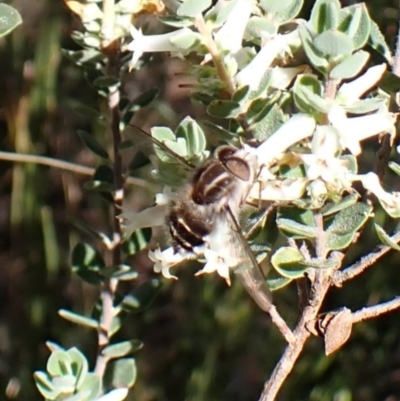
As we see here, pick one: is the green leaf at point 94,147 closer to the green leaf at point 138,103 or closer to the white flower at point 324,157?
the green leaf at point 138,103

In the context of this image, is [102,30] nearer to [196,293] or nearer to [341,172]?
[341,172]

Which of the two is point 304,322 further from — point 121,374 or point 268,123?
point 121,374

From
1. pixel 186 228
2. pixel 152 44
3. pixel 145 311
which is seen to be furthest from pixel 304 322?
pixel 145 311

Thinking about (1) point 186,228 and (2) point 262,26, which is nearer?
(2) point 262,26

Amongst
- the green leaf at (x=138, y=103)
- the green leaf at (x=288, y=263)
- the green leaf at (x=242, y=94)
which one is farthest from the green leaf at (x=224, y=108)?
the green leaf at (x=138, y=103)

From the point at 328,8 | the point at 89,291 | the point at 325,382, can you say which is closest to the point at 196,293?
the point at 89,291

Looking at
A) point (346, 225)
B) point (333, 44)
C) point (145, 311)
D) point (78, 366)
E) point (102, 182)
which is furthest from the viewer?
point (145, 311)
